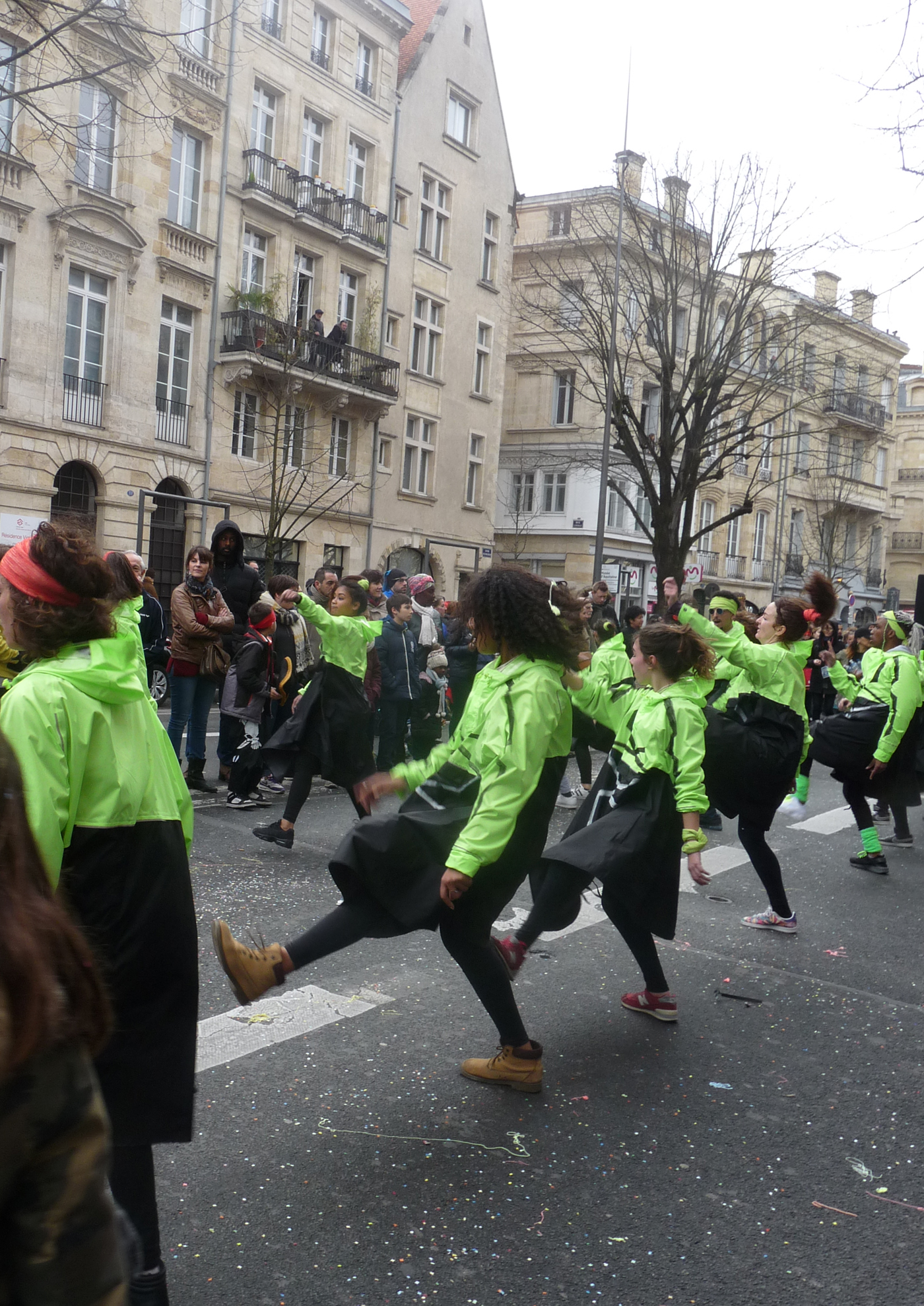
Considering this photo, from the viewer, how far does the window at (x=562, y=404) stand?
137 ft

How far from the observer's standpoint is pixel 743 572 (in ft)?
165

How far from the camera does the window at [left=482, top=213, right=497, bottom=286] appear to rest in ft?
119

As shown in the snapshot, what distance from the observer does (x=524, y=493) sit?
42.6 m

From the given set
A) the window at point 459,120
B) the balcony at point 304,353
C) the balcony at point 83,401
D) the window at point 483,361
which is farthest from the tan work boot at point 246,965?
the window at point 459,120

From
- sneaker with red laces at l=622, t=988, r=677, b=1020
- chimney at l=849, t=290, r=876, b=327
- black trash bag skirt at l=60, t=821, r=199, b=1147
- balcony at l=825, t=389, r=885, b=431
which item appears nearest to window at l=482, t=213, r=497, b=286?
chimney at l=849, t=290, r=876, b=327

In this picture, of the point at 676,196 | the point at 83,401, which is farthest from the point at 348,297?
the point at 676,196

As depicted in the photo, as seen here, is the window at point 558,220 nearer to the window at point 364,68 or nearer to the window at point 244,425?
the window at point 364,68

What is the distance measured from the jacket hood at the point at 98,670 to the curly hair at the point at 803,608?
451 cm

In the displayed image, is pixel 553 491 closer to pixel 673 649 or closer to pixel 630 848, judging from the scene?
pixel 673 649

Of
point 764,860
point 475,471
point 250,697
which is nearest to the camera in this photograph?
point 764,860

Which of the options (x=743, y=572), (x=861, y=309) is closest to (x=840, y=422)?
(x=743, y=572)

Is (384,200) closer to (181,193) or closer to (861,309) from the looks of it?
(181,193)

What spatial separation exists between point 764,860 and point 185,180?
930 inches

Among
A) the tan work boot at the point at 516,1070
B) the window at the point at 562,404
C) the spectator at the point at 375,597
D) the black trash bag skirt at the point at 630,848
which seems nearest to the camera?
the tan work boot at the point at 516,1070
